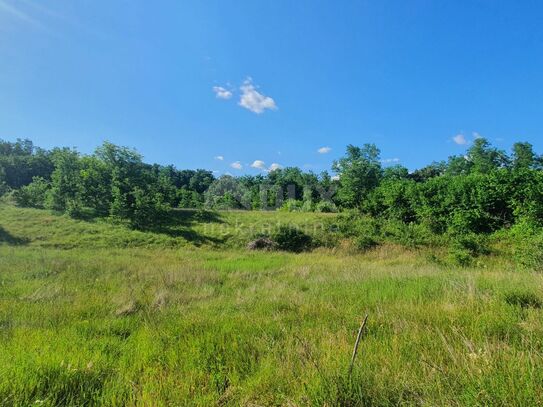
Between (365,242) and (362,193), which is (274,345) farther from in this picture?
(362,193)

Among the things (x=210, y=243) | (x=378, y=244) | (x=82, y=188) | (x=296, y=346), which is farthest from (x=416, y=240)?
(x=82, y=188)

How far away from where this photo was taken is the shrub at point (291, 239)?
21406 millimetres

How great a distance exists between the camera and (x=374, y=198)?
94.2 ft

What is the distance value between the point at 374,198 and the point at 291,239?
1149cm

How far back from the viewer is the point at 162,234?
23906 millimetres

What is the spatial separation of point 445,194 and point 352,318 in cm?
2225

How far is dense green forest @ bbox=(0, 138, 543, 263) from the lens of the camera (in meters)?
19.3

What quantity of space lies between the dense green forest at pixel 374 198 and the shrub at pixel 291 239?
334 centimetres

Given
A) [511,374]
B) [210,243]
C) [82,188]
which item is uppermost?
[82,188]

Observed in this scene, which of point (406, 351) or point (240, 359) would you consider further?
point (240, 359)

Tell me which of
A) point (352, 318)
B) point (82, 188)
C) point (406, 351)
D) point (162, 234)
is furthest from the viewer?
point (82, 188)

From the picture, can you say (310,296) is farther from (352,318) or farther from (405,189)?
(405,189)

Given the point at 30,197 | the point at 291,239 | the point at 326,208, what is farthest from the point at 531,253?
the point at 30,197

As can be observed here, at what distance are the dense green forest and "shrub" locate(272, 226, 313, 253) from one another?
132 inches
